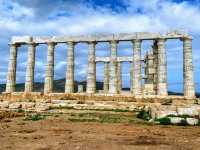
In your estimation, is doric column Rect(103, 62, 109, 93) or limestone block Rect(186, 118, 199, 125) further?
doric column Rect(103, 62, 109, 93)

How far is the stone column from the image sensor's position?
167 ft

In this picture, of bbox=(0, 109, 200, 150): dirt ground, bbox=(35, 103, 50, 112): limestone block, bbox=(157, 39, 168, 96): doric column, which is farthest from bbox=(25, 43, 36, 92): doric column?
bbox=(0, 109, 200, 150): dirt ground

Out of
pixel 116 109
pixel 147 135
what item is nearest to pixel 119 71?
pixel 116 109

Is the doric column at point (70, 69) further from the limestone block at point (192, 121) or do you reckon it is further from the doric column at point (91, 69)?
the limestone block at point (192, 121)

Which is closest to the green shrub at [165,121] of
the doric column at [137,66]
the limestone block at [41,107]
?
the limestone block at [41,107]

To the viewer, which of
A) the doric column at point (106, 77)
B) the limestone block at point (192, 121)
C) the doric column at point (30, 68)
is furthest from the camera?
the doric column at point (106, 77)

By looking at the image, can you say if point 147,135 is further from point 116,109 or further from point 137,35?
point 137,35

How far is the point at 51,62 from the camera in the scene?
5619 centimetres

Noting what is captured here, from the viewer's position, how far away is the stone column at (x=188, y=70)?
5084 cm

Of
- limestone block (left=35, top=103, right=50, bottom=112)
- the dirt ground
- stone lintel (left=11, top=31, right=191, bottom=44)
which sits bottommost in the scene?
the dirt ground

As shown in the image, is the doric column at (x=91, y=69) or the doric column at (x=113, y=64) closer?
the doric column at (x=113, y=64)

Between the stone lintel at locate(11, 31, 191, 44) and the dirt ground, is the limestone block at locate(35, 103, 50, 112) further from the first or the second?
the dirt ground

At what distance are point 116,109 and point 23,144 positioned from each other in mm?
27045

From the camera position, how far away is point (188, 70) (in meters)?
51.3
